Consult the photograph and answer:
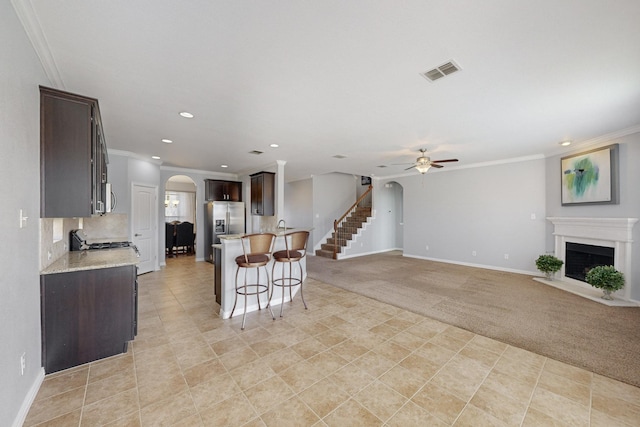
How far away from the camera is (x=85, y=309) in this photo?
237 centimetres

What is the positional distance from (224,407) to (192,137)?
3922 millimetres

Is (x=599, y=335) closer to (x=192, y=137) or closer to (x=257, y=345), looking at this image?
(x=257, y=345)

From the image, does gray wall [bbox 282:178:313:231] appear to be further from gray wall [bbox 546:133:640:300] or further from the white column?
gray wall [bbox 546:133:640:300]

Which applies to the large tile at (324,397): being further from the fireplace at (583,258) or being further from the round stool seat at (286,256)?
the fireplace at (583,258)

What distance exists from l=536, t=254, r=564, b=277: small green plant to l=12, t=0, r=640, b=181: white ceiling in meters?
2.49

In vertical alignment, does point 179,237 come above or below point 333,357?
above

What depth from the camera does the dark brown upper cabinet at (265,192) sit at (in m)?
6.20

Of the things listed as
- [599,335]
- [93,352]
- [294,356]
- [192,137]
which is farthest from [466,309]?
[192,137]

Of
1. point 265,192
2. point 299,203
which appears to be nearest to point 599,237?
point 265,192

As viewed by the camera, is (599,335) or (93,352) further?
(599,335)

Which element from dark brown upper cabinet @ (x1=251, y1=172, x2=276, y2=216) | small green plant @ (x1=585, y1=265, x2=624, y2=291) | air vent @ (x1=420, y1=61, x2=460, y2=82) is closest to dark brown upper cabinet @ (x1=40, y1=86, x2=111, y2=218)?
air vent @ (x1=420, y1=61, x2=460, y2=82)

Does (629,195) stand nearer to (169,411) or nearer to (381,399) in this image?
(381,399)

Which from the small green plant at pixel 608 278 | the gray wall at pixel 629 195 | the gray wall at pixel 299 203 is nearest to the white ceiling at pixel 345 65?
the gray wall at pixel 629 195

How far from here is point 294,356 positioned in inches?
99.3
